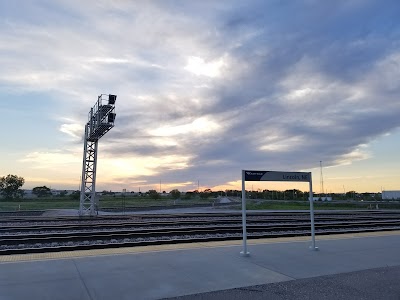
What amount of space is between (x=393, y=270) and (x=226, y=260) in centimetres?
357

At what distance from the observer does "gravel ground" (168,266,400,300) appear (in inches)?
210

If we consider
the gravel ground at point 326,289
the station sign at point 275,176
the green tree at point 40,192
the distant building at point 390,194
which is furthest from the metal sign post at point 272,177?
the green tree at point 40,192

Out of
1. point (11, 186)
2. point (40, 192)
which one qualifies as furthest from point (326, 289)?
point (40, 192)

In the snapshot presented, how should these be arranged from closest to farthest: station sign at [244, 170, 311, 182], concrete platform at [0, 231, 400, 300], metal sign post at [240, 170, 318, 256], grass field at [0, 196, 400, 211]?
concrete platform at [0, 231, 400, 300] → metal sign post at [240, 170, 318, 256] → station sign at [244, 170, 311, 182] → grass field at [0, 196, 400, 211]

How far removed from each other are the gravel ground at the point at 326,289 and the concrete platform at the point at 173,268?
0.41 ft

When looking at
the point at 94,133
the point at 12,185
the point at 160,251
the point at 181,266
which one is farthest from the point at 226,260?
the point at 12,185

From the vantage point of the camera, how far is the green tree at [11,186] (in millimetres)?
84225

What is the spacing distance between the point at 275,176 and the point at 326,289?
4185 millimetres

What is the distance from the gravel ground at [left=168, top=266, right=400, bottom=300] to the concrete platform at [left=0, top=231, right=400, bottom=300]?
0.12m

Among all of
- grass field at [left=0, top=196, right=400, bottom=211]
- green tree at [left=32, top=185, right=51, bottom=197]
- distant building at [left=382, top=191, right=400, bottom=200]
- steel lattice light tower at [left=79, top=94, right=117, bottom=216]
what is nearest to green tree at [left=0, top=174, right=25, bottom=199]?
green tree at [left=32, top=185, right=51, bottom=197]

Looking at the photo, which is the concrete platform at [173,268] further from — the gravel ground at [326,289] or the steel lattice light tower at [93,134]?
the steel lattice light tower at [93,134]

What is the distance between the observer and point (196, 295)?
536 cm

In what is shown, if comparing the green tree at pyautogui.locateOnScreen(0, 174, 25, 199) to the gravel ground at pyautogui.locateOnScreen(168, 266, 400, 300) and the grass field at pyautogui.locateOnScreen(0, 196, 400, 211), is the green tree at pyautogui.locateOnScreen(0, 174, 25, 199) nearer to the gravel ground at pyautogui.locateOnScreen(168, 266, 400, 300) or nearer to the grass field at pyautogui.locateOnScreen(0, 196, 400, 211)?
the grass field at pyautogui.locateOnScreen(0, 196, 400, 211)

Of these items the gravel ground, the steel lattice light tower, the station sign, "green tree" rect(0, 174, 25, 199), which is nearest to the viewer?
the gravel ground
